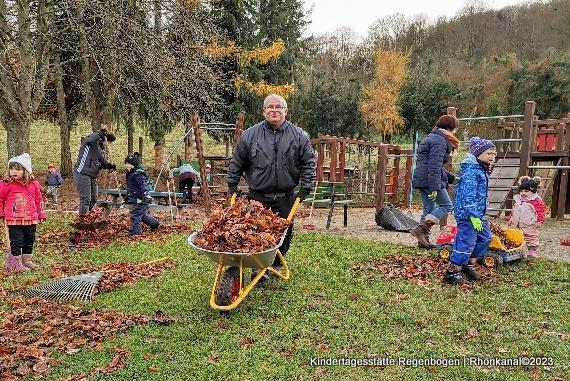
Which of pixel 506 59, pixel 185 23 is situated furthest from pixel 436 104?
pixel 185 23

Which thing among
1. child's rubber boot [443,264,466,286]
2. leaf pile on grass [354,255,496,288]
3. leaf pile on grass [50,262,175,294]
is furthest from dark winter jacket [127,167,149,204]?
child's rubber boot [443,264,466,286]

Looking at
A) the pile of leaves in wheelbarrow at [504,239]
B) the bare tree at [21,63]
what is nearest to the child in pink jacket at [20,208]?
the bare tree at [21,63]

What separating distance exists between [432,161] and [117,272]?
4635 mm

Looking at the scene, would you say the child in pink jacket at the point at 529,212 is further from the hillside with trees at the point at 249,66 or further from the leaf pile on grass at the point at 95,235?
the hillside with trees at the point at 249,66

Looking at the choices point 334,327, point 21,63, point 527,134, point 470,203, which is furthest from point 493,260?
point 21,63

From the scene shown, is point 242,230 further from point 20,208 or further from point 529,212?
point 529,212

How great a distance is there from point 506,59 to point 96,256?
3224cm

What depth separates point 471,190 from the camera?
222 inches

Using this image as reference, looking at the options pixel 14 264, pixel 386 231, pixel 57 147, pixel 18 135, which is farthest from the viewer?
pixel 57 147

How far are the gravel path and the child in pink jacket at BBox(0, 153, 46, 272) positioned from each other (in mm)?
5256

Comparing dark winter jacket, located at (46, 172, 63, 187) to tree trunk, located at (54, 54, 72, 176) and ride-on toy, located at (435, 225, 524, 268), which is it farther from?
ride-on toy, located at (435, 225, 524, 268)

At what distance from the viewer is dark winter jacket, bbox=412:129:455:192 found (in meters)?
7.07

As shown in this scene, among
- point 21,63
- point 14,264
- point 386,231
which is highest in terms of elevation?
point 21,63

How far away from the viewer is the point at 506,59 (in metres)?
33.2
